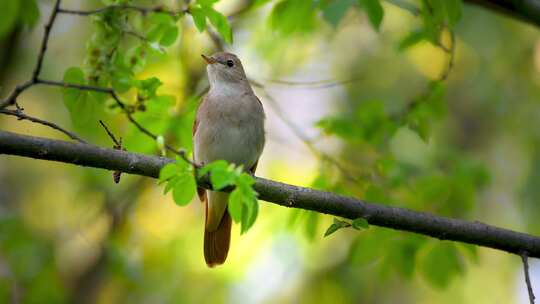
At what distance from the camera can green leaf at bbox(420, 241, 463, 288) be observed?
464cm

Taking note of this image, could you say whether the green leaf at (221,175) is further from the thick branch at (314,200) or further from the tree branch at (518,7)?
the tree branch at (518,7)

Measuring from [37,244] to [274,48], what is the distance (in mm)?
2827

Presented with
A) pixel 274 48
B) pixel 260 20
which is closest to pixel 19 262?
pixel 274 48

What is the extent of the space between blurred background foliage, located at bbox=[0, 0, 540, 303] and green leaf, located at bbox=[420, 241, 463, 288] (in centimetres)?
1

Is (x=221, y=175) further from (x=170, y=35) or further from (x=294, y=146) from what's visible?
(x=294, y=146)

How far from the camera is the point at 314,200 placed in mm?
3816

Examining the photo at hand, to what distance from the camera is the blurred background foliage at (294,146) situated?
444cm

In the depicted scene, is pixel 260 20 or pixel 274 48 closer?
pixel 274 48

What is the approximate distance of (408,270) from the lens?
4.73 m

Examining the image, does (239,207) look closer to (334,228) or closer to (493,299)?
(334,228)

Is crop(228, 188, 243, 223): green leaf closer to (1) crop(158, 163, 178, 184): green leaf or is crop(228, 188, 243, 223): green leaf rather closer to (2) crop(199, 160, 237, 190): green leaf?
(2) crop(199, 160, 237, 190): green leaf

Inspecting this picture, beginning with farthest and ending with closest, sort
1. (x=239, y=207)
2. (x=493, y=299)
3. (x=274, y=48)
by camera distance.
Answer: (x=493, y=299) < (x=274, y=48) < (x=239, y=207)

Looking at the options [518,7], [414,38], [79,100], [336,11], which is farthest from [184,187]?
[518,7]

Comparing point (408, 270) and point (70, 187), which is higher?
point (408, 270)
